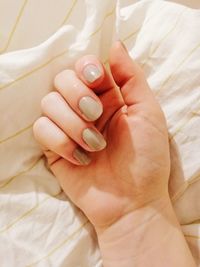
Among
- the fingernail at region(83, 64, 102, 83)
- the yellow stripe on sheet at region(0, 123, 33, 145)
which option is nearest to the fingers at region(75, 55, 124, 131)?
the fingernail at region(83, 64, 102, 83)

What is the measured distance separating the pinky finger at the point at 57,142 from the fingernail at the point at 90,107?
5 cm

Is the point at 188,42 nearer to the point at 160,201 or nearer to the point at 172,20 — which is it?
the point at 172,20

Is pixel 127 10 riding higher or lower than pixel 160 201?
higher

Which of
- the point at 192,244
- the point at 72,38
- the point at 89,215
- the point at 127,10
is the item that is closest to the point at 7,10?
the point at 72,38

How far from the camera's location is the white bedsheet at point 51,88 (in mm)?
530

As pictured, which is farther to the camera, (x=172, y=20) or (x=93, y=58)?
(x=172, y=20)

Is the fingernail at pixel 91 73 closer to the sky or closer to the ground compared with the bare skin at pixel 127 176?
closer to the sky

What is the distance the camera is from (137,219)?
0.55m

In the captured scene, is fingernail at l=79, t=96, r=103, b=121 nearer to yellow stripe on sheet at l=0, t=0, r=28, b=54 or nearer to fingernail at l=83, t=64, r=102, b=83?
fingernail at l=83, t=64, r=102, b=83

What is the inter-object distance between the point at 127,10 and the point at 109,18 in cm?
5

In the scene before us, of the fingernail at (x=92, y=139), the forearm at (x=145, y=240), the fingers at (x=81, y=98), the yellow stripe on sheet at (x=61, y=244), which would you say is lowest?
the forearm at (x=145, y=240)

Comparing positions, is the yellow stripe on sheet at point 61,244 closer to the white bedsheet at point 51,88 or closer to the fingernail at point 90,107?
the white bedsheet at point 51,88

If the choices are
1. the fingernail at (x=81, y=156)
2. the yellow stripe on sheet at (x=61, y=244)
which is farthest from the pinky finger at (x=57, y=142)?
the yellow stripe on sheet at (x=61, y=244)

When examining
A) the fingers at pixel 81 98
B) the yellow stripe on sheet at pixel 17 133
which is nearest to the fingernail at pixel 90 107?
the fingers at pixel 81 98
